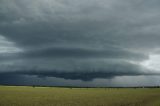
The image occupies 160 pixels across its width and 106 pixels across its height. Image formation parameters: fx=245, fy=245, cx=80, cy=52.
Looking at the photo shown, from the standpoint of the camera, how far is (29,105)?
4238cm

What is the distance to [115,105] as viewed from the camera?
1774 inches

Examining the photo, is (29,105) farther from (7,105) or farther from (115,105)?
(115,105)

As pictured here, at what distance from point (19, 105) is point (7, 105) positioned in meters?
2.28

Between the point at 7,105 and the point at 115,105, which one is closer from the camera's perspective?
the point at 7,105

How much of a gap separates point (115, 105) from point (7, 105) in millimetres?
19146

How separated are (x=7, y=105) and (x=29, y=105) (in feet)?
12.1

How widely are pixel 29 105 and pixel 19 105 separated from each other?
1778mm

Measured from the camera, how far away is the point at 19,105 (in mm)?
42531

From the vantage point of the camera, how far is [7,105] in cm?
4097

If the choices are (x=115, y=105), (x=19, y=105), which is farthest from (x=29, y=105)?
(x=115, y=105)

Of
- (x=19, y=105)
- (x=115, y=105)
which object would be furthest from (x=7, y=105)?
(x=115, y=105)

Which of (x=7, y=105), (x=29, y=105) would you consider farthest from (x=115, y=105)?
(x=7, y=105)
